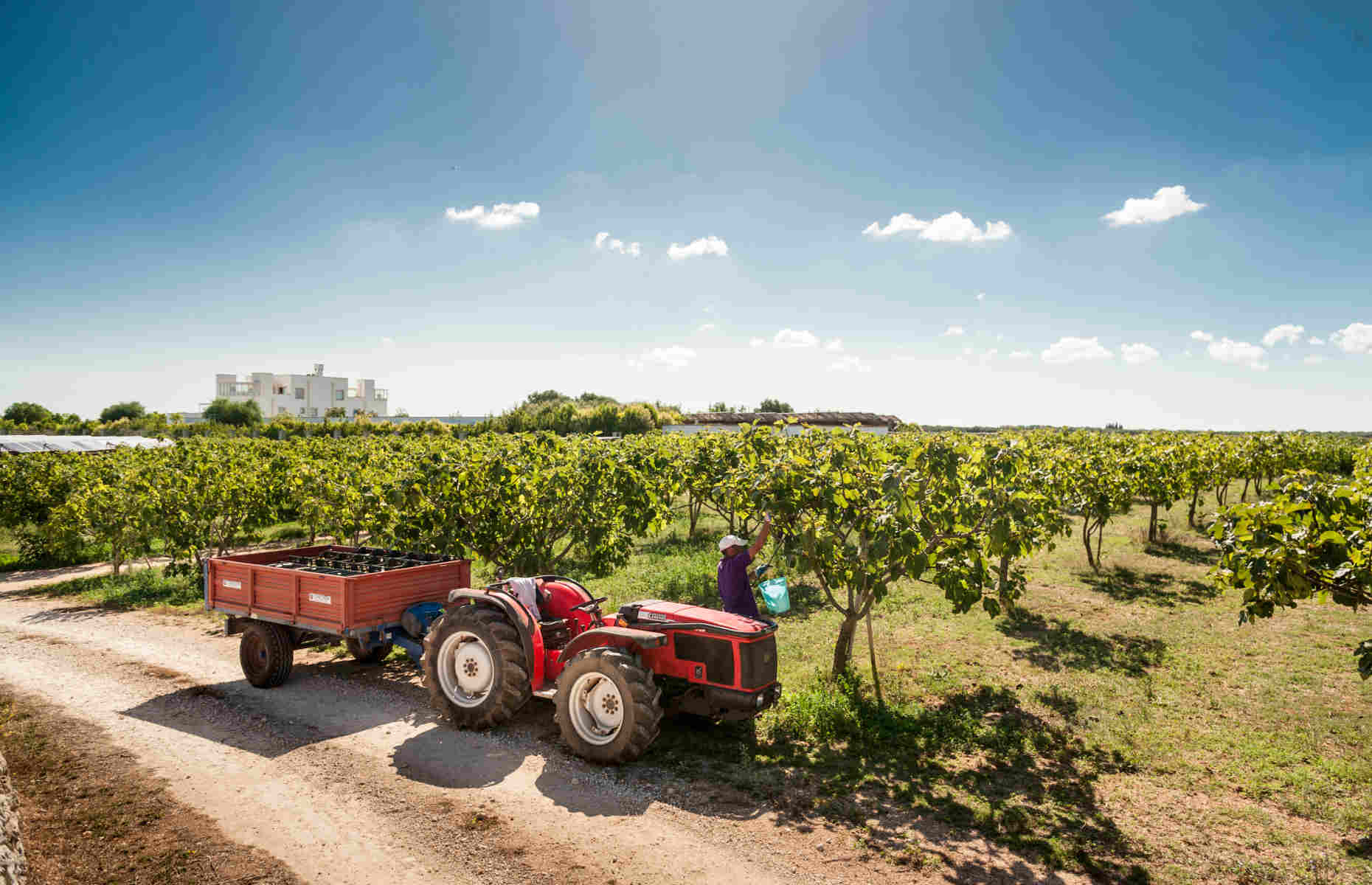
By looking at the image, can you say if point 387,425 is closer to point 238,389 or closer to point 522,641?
point 522,641

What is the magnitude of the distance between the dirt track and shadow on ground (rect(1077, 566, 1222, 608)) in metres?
11.4

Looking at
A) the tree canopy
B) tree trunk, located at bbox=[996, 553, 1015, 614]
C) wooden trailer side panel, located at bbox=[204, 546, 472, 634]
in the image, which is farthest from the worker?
the tree canopy

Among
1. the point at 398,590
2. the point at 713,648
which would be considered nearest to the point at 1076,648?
the point at 713,648

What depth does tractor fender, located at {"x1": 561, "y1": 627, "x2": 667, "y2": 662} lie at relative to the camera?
6797mm

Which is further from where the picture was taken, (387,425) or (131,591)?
(387,425)

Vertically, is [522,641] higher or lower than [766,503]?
lower

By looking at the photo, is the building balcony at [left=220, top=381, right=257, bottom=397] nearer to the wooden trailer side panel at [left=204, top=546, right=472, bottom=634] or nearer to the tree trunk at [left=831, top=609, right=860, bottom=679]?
the wooden trailer side panel at [left=204, top=546, right=472, bottom=634]

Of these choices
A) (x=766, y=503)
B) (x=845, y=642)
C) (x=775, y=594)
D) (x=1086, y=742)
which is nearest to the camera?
(x=775, y=594)

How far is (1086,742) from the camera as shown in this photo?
→ 25.1ft

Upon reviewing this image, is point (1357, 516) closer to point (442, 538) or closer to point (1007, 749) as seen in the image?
point (1007, 749)

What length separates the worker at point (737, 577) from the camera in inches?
305

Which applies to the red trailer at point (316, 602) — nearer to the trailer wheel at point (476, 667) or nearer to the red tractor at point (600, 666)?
the trailer wheel at point (476, 667)

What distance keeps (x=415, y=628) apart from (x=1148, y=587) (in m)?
14.9

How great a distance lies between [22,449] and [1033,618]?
172 feet
